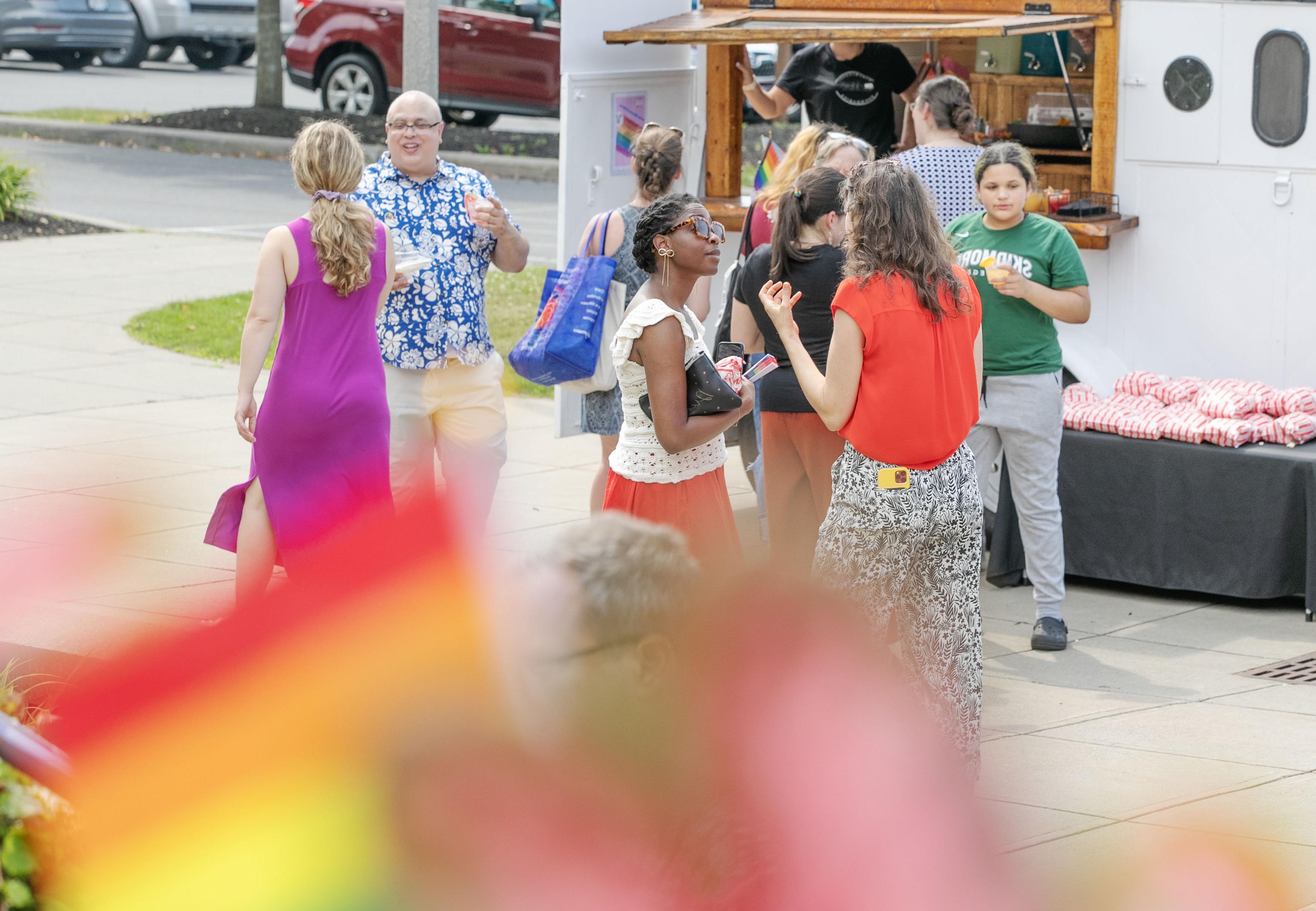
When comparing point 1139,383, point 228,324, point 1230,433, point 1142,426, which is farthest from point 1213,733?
point 228,324

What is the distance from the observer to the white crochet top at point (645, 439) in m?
4.42

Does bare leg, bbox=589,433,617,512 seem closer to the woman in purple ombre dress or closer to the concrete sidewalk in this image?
the concrete sidewalk

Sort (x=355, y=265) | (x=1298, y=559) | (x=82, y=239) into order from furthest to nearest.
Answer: (x=82, y=239), (x=1298, y=559), (x=355, y=265)

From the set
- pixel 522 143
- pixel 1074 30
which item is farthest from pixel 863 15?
pixel 522 143

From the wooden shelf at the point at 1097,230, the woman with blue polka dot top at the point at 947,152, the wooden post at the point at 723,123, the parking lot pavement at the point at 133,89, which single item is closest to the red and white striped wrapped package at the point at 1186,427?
the wooden shelf at the point at 1097,230

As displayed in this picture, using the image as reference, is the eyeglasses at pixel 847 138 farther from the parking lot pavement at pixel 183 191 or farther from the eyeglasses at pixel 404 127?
the parking lot pavement at pixel 183 191

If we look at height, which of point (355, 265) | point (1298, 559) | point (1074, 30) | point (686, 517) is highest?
point (1074, 30)

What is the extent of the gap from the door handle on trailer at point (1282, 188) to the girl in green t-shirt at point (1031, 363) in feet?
4.24

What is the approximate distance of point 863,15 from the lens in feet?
26.1

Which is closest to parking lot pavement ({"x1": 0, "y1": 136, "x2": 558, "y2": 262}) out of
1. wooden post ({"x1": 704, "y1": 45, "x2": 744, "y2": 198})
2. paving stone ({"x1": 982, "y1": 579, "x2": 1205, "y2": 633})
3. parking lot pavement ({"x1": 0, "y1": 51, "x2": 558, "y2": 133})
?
parking lot pavement ({"x1": 0, "y1": 51, "x2": 558, "y2": 133})

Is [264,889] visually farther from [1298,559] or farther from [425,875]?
[1298,559]

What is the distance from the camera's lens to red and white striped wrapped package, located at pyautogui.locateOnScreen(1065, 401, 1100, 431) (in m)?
6.86

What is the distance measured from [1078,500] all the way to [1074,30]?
7.77ft

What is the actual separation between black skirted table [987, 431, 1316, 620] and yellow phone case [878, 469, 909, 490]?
2.47 meters
